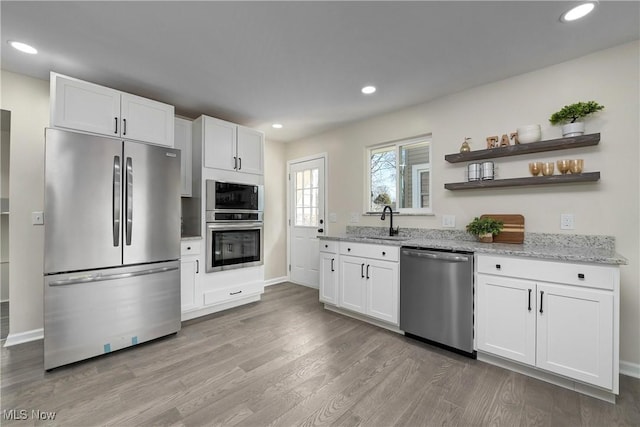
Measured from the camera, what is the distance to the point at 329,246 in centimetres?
337

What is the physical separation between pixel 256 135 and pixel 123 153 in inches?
65.8

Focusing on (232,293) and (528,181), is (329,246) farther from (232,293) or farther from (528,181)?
(528,181)

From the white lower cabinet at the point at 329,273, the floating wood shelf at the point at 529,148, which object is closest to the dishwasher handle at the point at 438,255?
the white lower cabinet at the point at 329,273

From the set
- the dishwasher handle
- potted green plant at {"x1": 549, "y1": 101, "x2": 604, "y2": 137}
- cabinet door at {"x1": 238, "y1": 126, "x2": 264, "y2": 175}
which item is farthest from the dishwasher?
cabinet door at {"x1": 238, "y1": 126, "x2": 264, "y2": 175}

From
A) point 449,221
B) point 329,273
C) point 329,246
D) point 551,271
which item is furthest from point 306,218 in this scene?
point 551,271

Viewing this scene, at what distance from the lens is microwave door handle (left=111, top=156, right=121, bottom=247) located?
2350mm

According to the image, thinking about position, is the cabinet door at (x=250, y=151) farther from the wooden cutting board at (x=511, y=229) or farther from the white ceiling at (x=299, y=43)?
the wooden cutting board at (x=511, y=229)

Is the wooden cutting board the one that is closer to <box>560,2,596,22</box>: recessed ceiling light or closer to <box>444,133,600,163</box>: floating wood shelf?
<box>444,133,600,163</box>: floating wood shelf

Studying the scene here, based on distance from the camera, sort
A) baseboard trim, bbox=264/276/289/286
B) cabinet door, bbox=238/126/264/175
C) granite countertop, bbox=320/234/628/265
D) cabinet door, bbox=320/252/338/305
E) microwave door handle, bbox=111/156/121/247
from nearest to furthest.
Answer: granite countertop, bbox=320/234/628/265 < microwave door handle, bbox=111/156/121/247 < cabinet door, bbox=320/252/338/305 < cabinet door, bbox=238/126/264/175 < baseboard trim, bbox=264/276/289/286

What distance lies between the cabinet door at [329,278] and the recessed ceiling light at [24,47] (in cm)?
325

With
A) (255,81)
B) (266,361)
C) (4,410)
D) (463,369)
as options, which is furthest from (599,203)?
(4,410)

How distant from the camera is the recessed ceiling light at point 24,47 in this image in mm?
2084

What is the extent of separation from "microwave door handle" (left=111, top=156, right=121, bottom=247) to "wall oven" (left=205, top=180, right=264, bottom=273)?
0.95 metres

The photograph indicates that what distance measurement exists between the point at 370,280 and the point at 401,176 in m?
1.45
